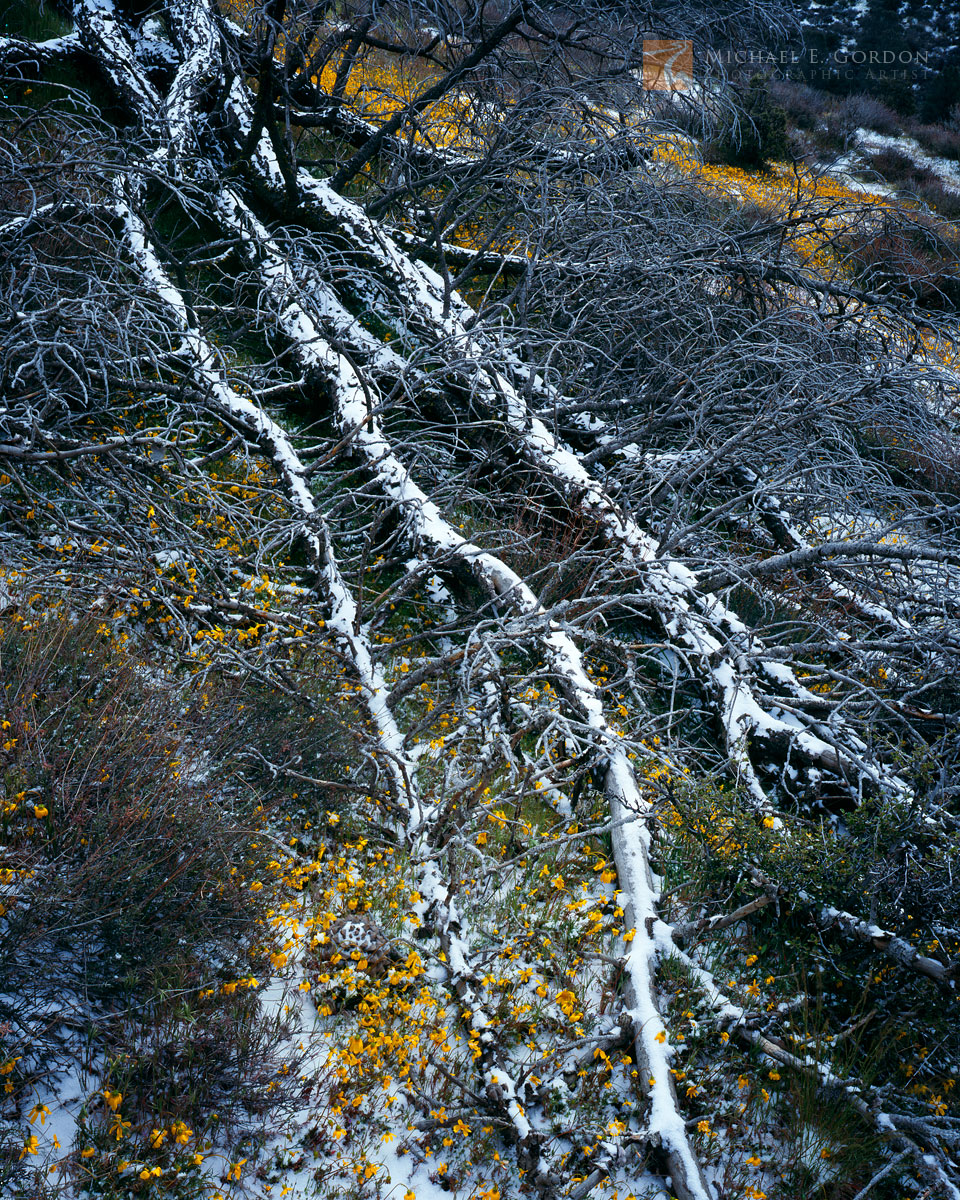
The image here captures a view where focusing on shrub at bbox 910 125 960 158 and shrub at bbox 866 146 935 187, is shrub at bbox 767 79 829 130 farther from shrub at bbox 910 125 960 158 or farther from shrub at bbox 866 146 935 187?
shrub at bbox 910 125 960 158

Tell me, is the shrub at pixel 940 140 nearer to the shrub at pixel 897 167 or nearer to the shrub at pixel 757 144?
the shrub at pixel 897 167

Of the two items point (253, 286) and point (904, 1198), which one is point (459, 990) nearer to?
point (904, 1198)

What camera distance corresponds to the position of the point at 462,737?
15.1 ft

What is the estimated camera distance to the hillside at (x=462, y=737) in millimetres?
3035

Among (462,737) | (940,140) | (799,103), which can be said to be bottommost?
(462,737)

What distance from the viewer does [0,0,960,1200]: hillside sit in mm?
3035

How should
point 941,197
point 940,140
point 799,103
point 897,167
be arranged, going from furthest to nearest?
point 799,103, point 940,140, point 897,167, point 941,197

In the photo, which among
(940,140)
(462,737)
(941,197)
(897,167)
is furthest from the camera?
(940,140)

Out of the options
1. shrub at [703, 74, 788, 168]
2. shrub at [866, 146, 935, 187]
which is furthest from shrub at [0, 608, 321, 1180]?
shrub at [866, 146, 935, 187]

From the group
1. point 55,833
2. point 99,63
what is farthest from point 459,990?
point 99,63

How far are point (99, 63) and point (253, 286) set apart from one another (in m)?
3.58

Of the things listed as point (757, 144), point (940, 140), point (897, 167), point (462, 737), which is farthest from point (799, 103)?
point (462, 737)

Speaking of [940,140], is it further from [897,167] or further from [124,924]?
[124,924]

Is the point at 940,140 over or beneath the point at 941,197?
over
